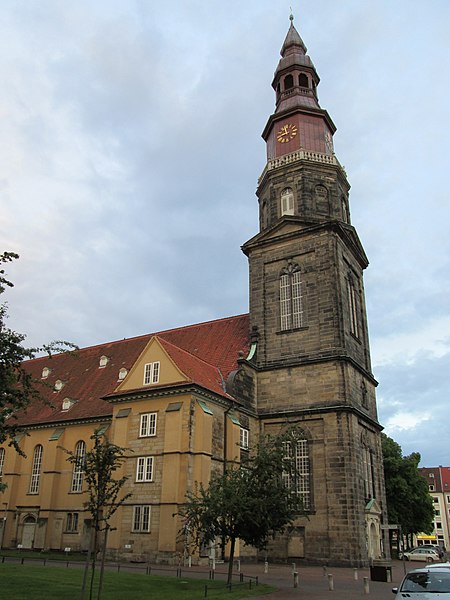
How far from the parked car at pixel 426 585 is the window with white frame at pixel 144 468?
1775 centimetres

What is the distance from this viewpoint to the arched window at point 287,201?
39.5 meters

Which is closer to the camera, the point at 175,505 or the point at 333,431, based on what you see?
the point at 175,505

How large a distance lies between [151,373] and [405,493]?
31145 mm

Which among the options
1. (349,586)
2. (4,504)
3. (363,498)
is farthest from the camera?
(4,504)

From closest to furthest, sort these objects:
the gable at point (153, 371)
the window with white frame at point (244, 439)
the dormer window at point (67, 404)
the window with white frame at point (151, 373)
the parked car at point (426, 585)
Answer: the parked car at point (426, 585) < the gable at point (153, 371) < the window with white frame at point (151, 373) < the window with white frame at point (244, 439) < the dormer window at point (67, 404)

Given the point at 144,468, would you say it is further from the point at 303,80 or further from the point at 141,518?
the point at 303,80

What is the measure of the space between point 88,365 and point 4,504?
39.3 ft

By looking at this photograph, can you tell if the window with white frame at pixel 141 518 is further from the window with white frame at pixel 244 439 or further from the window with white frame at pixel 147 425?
the window with white frame at pixel 244 439

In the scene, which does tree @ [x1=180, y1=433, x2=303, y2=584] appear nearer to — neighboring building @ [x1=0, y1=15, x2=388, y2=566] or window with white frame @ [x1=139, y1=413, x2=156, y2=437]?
neighboring building @ [x1=0, y1=15, x2=388, y2=566]

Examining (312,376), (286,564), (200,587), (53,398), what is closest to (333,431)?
(312,376)

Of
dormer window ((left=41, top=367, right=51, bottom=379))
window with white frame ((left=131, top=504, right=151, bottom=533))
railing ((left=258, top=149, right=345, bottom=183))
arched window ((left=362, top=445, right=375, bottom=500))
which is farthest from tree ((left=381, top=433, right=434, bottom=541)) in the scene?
dormer window ((left=41, top=367, right=51, bottom=379))

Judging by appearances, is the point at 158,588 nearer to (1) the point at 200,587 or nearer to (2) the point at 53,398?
(1) the point at 200,587

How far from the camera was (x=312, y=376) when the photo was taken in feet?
112

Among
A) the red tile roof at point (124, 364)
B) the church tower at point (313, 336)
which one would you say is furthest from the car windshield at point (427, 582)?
the red tile roof at point (124, 364)
